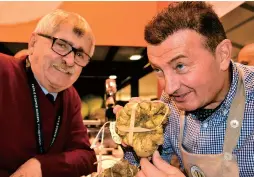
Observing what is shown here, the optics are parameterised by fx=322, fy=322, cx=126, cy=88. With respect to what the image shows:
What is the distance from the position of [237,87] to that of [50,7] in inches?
81.6

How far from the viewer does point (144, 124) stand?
3.26ft

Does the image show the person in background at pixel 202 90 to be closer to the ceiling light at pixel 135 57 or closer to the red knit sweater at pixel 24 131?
the red knit sweater at pixel 24 131

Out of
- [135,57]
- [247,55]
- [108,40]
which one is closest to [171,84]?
[247,55]

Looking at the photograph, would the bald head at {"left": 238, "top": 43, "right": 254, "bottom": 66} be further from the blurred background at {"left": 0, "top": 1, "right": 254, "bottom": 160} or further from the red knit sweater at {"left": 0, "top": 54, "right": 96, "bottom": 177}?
the red knit sweater at {"left": 0, "top": 54, "right": 96, "bottom": 177}

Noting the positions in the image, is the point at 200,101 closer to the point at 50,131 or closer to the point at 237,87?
the point at 237,87

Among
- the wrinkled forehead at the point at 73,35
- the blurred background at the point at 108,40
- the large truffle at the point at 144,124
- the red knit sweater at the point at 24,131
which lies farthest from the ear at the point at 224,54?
the blurred background at the point at 108,40

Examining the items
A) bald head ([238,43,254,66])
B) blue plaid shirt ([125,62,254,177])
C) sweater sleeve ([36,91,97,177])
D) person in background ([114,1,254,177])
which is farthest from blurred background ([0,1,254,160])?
person in background ([114,1,254,177])

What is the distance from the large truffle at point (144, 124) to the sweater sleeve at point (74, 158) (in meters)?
0.65

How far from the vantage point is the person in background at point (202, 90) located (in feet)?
3.44

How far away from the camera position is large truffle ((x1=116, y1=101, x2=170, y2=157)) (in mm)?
975

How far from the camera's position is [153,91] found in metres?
3.41

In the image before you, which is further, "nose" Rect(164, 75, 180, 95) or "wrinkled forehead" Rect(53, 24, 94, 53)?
"wrinkled forehead" Rect(53, 24, 94, 53)

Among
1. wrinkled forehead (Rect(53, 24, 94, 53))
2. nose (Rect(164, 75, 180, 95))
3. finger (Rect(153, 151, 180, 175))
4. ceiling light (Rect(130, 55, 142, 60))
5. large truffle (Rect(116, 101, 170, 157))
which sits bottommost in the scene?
finger (Rect(153, 151, 180, 175))

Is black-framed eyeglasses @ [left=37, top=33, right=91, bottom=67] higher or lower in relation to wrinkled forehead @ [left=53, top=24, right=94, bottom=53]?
lower
